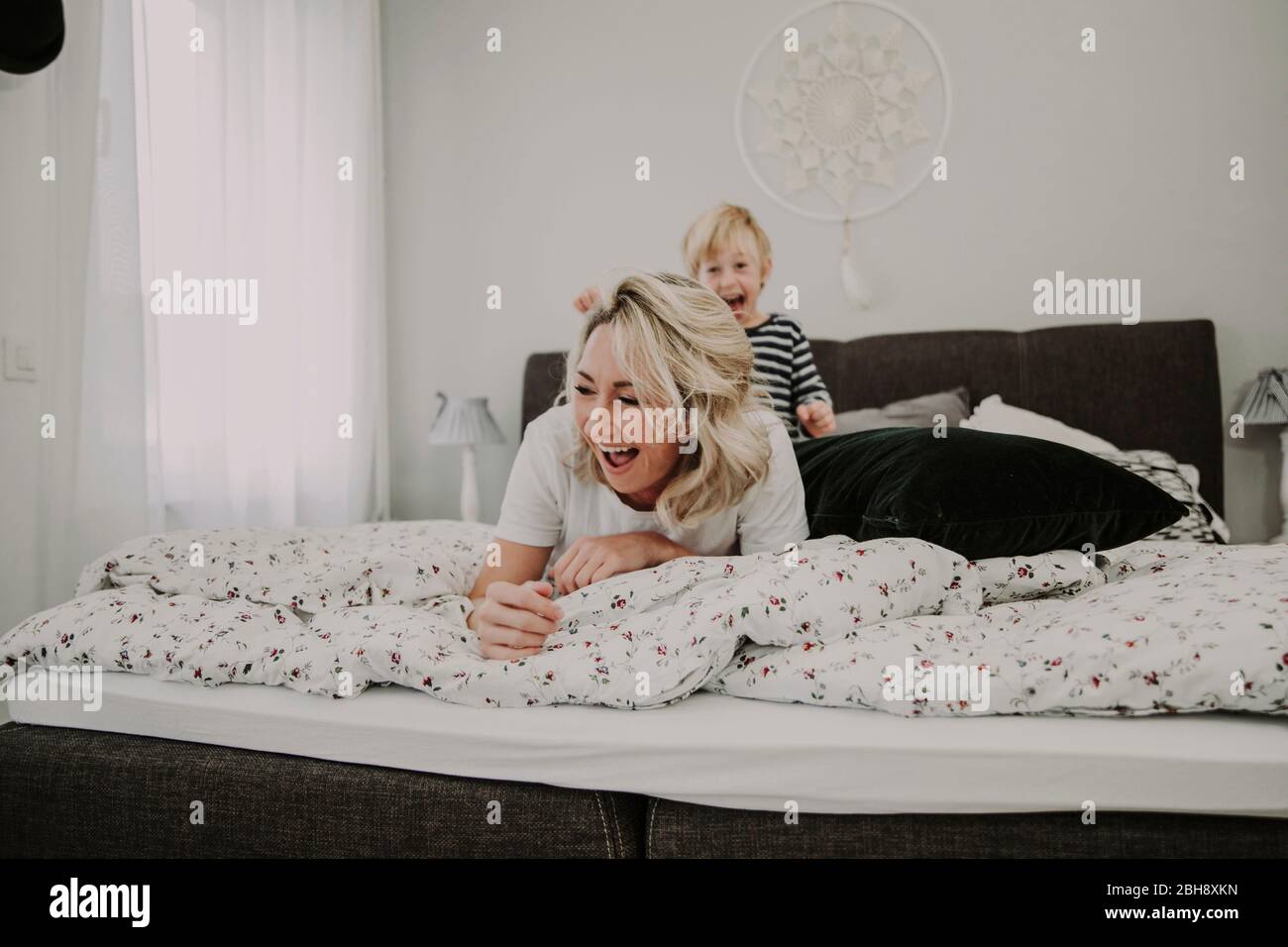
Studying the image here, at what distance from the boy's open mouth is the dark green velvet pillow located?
0.37 metres

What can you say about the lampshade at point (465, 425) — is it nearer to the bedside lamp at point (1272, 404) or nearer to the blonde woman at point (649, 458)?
the blonde woman at point (649, 458)

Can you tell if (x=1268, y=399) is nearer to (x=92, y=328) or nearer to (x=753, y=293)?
(x=753, y=293)

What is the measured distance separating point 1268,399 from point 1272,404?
0.02 m

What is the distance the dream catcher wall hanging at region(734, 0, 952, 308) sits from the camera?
2.81 metres

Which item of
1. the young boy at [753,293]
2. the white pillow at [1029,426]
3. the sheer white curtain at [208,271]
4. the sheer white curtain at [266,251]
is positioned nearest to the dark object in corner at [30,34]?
the sheer white curtain at [208,271]

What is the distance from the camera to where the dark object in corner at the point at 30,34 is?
4.86ft

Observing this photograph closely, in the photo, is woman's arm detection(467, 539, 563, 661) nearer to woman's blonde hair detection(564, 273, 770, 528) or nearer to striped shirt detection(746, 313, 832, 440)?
woman's blonde hair detection(564, 273, 770, 528)

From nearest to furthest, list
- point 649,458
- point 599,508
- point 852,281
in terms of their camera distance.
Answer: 1. point 649,458
2. point 599,508
3. point 852,281

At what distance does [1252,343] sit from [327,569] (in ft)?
9.02

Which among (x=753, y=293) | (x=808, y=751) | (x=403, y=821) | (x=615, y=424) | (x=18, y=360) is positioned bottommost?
(x=403, y=821)

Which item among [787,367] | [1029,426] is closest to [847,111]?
[787,367]

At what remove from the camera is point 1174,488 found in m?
1.99

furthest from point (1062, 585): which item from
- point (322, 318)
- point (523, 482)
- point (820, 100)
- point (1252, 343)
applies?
point (322, 318)
